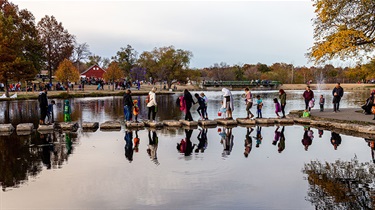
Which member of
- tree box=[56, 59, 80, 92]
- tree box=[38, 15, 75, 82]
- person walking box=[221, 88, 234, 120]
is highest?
tree box=[38, 15, 75, 82]

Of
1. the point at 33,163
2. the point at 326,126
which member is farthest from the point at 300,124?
the point at 33,163

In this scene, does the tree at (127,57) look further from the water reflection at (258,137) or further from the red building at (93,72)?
the water reflection at (258,137)

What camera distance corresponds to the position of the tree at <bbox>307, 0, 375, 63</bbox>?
66.1 feet

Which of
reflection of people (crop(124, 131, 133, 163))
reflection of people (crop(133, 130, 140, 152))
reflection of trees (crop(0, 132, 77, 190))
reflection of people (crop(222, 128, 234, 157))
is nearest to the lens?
reflection of trees (crop(0, 132, 77, 190))

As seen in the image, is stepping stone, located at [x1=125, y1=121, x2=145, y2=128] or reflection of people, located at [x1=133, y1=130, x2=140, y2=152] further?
stepping stone, located at [x1=125, y1=121, x2=145, y2=128]

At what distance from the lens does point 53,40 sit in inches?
2618

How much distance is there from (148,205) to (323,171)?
4.96m

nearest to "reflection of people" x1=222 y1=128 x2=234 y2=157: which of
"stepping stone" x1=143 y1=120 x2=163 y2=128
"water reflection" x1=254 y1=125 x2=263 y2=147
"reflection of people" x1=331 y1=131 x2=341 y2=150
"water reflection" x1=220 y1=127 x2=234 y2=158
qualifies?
"water reflection" x1=220 y1=127 x2=234 y2=158

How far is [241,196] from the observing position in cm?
745

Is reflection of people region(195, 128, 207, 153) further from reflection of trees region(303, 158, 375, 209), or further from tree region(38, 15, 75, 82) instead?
tree region(38, 15, 75, 82)

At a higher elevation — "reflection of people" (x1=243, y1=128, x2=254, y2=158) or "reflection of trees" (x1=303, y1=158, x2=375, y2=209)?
"reflection of people" (x1=243, y1=128, x2=254, y2=158)

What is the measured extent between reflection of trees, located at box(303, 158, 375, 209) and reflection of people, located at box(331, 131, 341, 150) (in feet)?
8.38

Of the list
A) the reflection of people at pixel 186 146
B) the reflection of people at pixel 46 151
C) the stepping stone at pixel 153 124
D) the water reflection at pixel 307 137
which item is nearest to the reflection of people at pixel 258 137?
the water reflection at pixel 307 137

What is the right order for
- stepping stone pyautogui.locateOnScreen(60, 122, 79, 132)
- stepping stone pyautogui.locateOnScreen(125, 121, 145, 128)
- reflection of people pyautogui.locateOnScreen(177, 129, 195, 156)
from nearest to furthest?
reflection of people pyautogui.locateOnScreen(177, 129, 195, 156), stepping stone pyautogui.locateOnScreen(60, 122, 79, 132), stepping stone pyautogui.locateOnScreen(125, 121, 145, 128)
